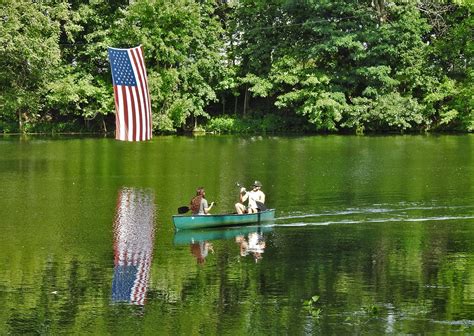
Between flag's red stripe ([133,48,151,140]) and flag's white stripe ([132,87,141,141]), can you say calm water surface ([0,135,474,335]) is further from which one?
flag's red stripe ([133,48,151,140])

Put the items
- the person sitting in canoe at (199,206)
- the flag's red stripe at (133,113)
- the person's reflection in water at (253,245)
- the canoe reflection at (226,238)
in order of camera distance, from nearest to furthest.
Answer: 1. the flag's red stripe at (133,113)
2. the person's reflection in water at (253,245)
3. the canoe reflection at (226,238)
4. the person sitting in canoe at (199,206)

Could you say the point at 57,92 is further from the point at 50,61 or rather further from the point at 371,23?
the point at 371,23

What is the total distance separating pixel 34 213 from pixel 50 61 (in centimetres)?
3891

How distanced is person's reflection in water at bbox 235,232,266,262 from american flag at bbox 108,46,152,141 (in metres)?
6.02

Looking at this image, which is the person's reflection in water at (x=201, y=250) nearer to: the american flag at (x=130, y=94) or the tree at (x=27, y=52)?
the american flag at (x=130, y=94)

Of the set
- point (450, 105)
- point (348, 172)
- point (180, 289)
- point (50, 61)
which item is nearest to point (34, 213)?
point (180, 289)

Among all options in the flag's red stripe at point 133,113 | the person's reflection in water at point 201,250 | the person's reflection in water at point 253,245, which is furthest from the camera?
the person's reflection in water at point 253,245

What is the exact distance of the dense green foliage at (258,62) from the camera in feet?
228

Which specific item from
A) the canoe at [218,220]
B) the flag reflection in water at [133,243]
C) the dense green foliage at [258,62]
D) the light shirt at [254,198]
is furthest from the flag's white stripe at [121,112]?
the dense green foliage at [258,62]

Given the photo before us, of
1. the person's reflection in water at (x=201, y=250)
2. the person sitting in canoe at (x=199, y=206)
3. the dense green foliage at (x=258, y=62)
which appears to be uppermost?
the dense green foliage at (x=258, y=62)

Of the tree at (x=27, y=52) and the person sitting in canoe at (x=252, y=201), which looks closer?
the person sitting in canoe at (x=252, y=201)

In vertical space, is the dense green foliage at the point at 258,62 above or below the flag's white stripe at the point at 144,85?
above

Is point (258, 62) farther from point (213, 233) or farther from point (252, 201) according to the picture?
point (213, 233)

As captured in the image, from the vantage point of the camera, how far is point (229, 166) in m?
47.0
